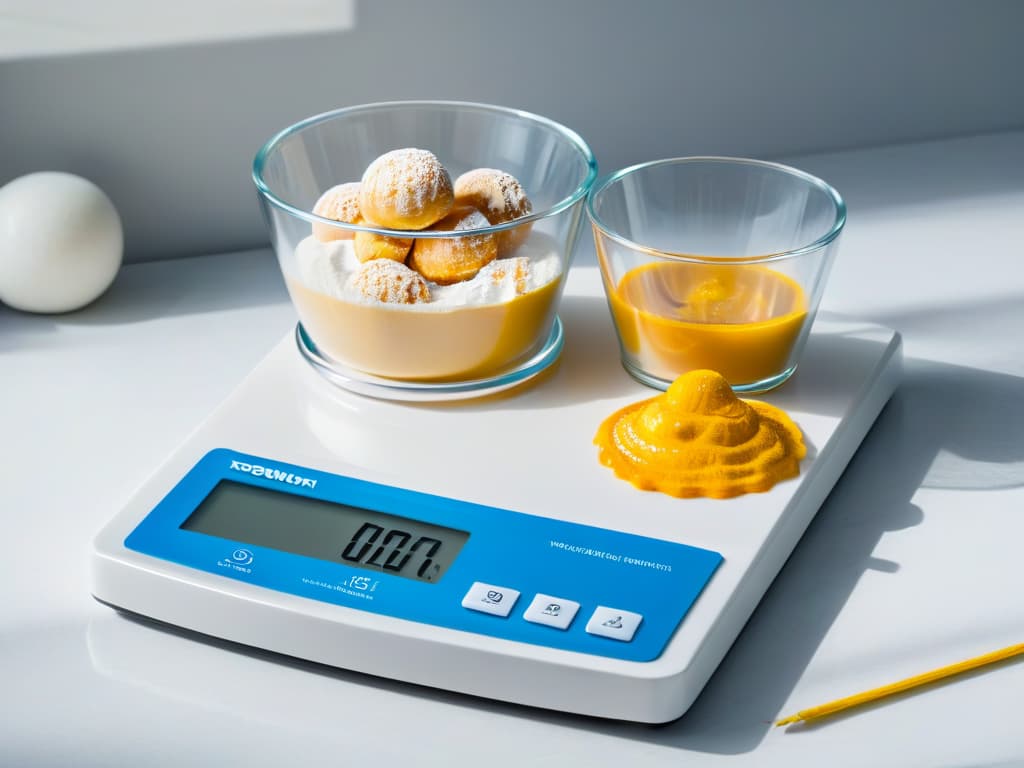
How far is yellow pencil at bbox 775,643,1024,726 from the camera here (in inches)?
29.3

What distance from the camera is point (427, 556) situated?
2.71ft

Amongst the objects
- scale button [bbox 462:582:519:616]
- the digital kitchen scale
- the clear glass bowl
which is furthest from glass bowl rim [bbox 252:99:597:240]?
scale button [bbox 462:582:519:616]

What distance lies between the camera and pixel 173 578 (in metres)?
0.81

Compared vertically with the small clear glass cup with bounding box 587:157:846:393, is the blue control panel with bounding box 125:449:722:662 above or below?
below

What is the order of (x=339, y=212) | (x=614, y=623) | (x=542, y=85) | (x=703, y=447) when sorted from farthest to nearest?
(x=542, y=85) → (x=339, y=212) → (x=703, y=447) → (x=614, y=623)

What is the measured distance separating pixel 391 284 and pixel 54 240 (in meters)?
0.39

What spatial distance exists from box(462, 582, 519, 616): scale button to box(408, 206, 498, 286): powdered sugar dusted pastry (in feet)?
0.80

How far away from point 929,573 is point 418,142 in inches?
21.1

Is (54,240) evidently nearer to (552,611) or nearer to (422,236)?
(422,236)

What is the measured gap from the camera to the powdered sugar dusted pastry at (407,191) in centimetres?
92

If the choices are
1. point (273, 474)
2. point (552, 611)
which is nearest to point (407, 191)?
point (273, 474)

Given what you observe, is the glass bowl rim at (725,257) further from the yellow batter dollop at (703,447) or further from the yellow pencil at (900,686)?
the yellow pencil at (900,686)

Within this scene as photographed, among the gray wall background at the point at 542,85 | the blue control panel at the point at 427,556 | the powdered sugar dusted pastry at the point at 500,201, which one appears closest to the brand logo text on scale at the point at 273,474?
the blue control panel at the point at 427,556

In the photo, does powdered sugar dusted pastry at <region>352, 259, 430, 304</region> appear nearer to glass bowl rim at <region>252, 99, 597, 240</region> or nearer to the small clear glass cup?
glass bowl rim at <region>252, 99, 597, 240</region>
